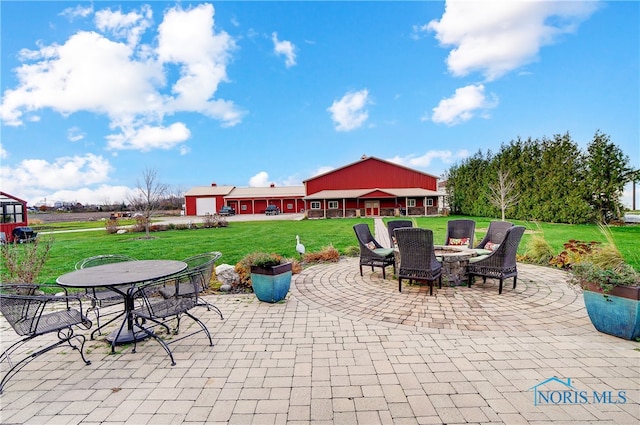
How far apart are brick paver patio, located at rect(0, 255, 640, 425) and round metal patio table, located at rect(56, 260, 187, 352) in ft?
0.86

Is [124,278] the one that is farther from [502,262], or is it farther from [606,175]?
[606,175]

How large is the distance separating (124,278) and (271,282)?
79.1 inches

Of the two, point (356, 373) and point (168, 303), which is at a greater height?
point (168, 303)

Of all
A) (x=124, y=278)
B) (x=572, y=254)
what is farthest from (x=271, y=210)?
(x=124, y=278)

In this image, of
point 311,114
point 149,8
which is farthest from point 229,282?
point 311,114

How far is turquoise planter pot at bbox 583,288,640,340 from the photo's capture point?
3.14 metres

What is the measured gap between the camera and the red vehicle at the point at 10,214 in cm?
1507

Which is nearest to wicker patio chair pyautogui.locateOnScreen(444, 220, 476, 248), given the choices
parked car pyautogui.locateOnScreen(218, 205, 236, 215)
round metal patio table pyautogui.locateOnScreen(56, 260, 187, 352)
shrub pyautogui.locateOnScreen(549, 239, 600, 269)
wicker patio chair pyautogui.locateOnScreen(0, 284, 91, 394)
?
shrub pyautogui.locateOnScreen(549, 239, 600, 269)

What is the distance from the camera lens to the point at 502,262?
4.80 metres

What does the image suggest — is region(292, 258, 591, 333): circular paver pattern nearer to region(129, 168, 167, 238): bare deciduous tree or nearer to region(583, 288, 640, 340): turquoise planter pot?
region(583, 288, 640, 340): turquoise planter pot

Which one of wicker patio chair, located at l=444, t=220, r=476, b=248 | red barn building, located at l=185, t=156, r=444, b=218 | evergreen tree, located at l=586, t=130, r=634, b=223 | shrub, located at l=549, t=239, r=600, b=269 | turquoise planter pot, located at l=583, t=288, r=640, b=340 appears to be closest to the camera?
turquoise planter pot, located at l=583, t=288, r=640, b=340

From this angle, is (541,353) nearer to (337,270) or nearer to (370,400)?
(370,400)

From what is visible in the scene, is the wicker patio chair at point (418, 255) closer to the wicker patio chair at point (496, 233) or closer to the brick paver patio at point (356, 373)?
the brick paver patio at point (356, 373)

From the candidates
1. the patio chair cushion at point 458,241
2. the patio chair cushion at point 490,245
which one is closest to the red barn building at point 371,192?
the patio chair cushion at point 458,241
